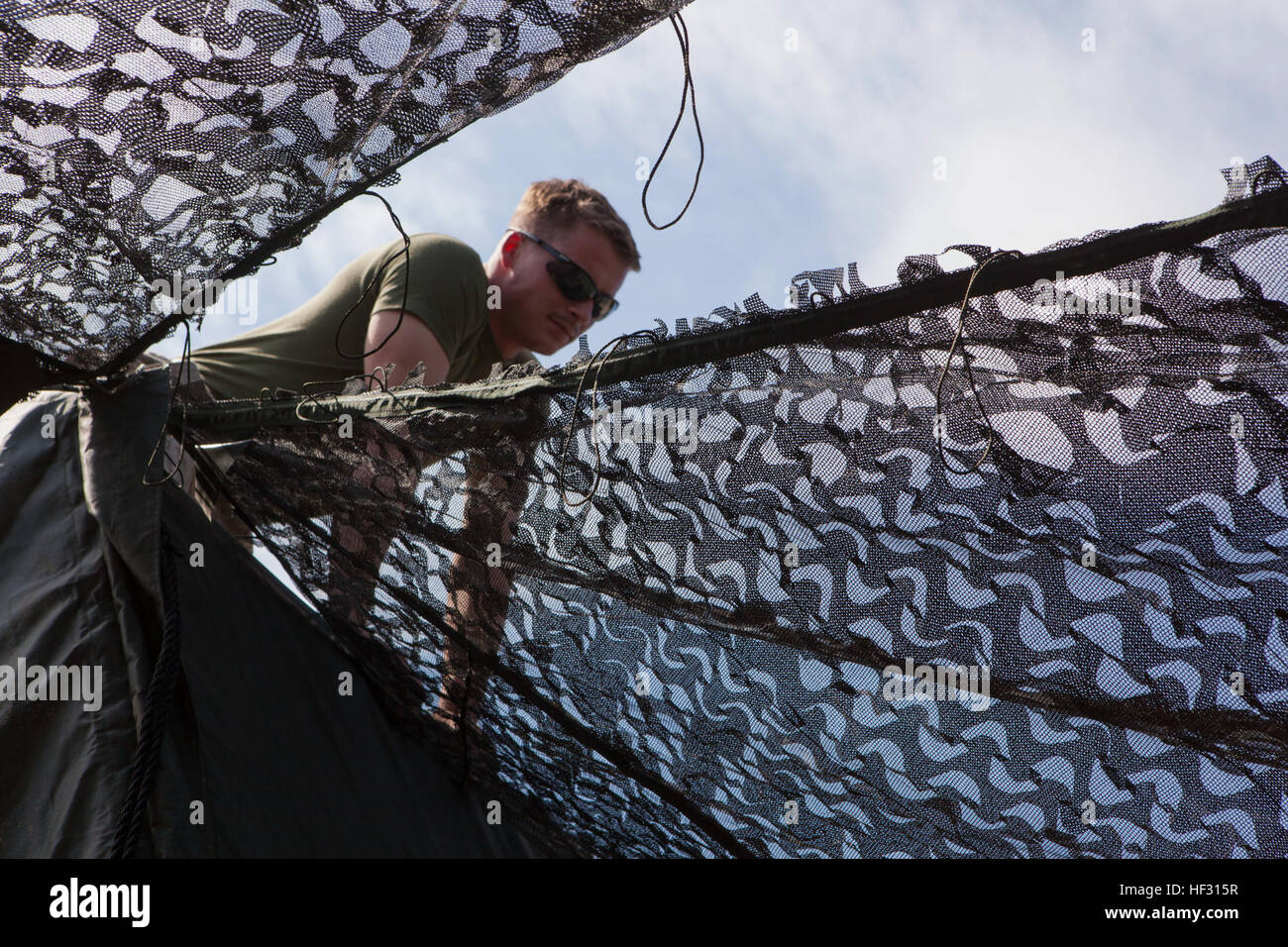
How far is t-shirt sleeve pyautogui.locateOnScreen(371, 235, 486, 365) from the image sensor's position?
1.69 m

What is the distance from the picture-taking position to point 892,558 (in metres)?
1.21

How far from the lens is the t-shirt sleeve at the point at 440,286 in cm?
169

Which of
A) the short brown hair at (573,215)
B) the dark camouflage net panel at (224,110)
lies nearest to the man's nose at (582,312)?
the short brown hair at (573,215)

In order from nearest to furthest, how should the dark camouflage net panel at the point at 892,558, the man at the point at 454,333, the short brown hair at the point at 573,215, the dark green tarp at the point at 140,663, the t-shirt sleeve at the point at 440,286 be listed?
the dark camouflage net panel at the point at 892,558 < the dark green tarp at the point at 140,663 < the man at the point at 454,333 < the t-shirt sleeve at the point at 440,286 < the short brown hair at the point at 573,215

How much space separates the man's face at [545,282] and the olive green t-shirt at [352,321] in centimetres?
18

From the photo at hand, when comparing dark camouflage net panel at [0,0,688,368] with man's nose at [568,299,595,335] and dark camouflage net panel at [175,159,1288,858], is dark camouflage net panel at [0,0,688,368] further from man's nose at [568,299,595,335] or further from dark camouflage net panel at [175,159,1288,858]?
man's nose at [568,299,595,335]

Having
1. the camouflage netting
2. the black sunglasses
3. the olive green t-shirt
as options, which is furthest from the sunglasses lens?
the camouflage netting

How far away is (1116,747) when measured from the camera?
129 cm

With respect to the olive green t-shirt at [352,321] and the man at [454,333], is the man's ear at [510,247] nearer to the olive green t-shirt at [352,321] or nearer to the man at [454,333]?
the man at [454,333]

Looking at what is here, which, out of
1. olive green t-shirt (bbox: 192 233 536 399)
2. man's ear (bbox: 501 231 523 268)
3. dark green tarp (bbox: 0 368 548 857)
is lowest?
dark green tarp (bbox: 0 368 548 857)
